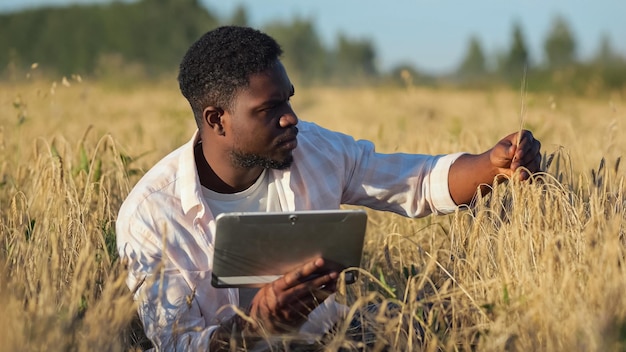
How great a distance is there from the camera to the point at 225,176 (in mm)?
2436

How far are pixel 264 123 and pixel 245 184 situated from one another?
0.71ft

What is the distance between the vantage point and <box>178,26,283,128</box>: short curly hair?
2.35m

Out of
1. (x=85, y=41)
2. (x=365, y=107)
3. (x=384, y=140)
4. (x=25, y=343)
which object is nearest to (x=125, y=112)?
(x=365, y=107)

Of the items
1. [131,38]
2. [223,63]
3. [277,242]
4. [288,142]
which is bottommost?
[277,242]

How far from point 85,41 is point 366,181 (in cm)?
2837

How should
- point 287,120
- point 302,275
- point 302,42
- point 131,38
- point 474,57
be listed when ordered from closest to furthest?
1. point 302,275
2. point 287,120
3. point 131,38
4. point 302,42
5. point 474,57

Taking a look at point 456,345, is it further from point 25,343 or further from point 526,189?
point 25,343

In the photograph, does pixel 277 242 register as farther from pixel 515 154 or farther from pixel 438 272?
pixel 438 272

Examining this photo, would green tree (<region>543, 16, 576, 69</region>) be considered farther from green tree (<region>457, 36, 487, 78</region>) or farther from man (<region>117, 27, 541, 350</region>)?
man (<region>117, 27, 541, 350</region>)

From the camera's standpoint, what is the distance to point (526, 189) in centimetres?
248

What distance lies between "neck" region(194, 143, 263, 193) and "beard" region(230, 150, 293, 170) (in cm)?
3

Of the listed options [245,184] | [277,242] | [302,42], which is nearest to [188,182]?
[245,184]

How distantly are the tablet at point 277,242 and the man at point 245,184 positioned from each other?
0.17 feet

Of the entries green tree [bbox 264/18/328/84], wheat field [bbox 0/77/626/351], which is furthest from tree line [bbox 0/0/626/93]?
wheat field [bbox 0/77/626/351]
